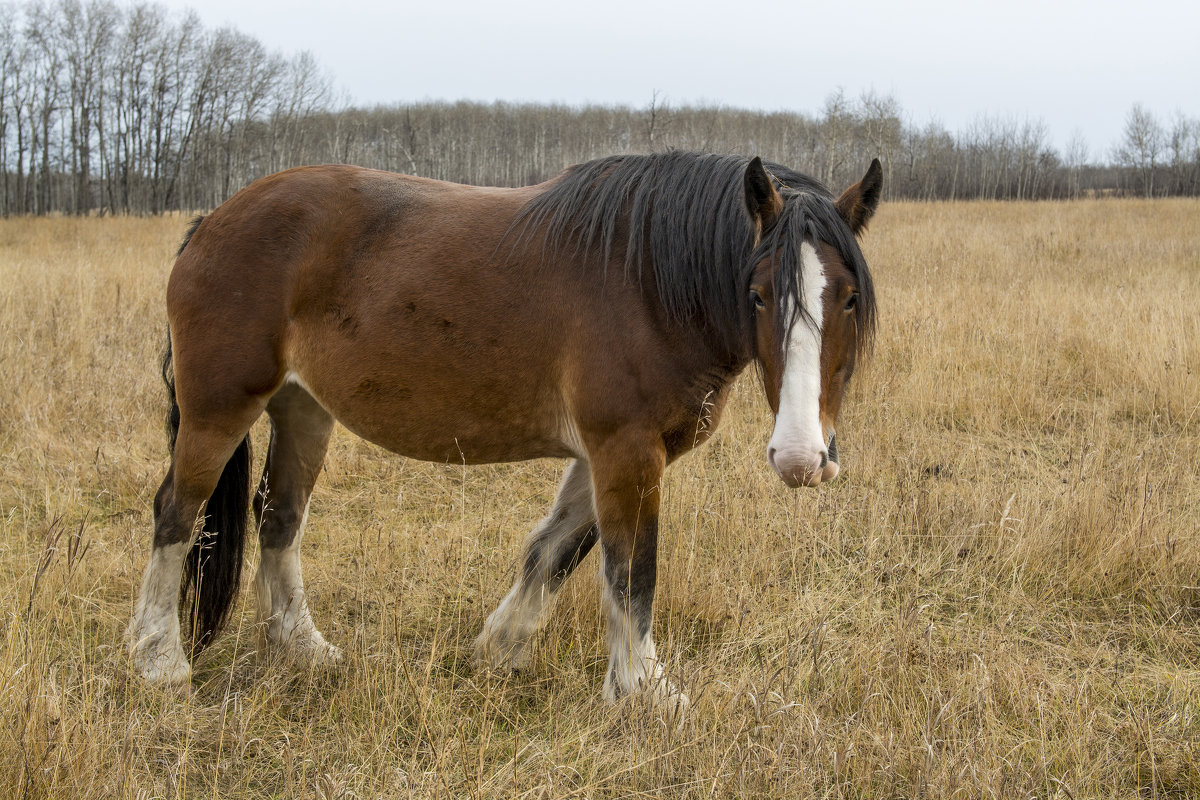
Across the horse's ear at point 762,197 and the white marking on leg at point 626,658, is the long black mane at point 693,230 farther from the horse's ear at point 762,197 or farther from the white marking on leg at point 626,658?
the white marking on leg at point 626,658

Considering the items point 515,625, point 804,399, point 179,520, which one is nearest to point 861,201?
point 804,399

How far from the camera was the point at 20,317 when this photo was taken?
7.48 meters

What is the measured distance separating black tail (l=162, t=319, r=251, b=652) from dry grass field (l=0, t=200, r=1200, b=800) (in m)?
0.20

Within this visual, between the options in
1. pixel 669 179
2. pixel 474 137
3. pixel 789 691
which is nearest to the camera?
pixel 789 691

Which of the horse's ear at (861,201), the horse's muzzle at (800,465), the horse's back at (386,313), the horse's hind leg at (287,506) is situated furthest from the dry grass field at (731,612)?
the horse's ear at (861,201)

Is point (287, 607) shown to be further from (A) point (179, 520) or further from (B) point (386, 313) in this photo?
(B) point (386, 313)

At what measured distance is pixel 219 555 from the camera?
308cm

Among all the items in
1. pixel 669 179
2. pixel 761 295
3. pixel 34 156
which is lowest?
pixel 761 295

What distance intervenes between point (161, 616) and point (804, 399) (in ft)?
8.22

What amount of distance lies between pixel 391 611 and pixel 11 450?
3.51m

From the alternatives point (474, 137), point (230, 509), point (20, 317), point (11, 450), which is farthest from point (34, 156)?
point (230, 509)

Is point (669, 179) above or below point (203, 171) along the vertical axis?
below

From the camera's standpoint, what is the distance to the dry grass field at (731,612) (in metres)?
2.21

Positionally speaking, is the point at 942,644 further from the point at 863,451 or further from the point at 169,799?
the point at 169,799
